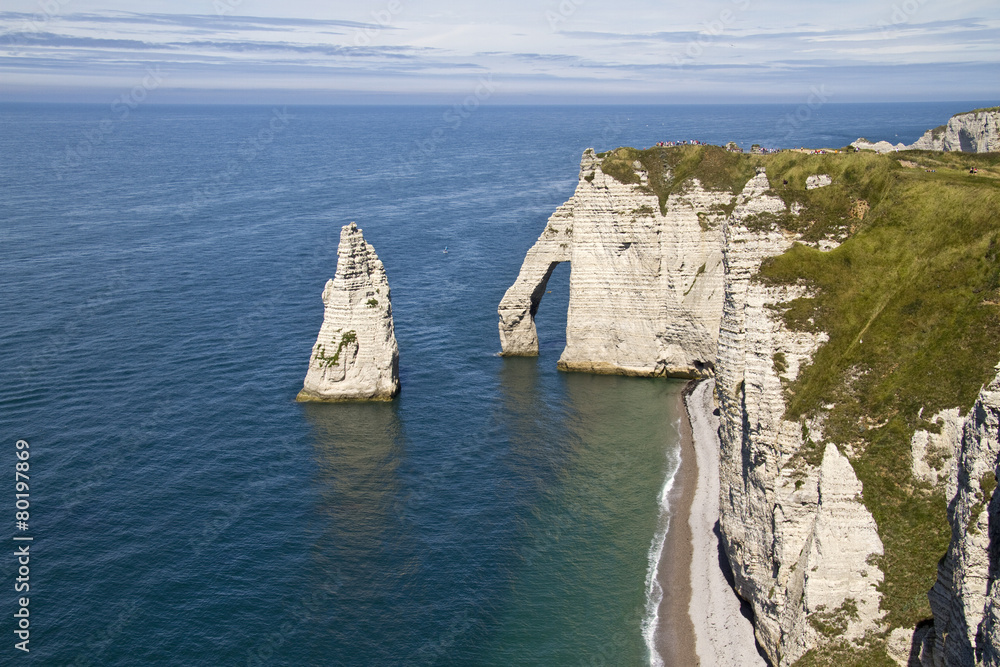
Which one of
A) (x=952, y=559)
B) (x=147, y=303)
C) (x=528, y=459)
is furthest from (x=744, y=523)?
(x=147, y=303)

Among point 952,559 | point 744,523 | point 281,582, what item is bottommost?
point 281,582

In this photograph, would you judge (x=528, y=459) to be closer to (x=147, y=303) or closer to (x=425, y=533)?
(x=425, y=533)

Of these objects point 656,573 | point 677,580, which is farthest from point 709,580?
point 656,573

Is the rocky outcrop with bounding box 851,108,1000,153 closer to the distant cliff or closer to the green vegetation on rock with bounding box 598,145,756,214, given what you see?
the green vegetation on rock with bounding box 598,145,756,214

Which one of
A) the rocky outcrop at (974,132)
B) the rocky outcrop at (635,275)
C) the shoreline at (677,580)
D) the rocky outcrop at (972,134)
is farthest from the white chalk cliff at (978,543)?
the rocky outcrop at (974,132)

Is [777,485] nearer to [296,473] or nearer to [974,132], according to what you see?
[296,473]
